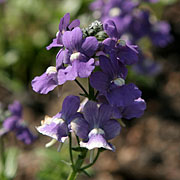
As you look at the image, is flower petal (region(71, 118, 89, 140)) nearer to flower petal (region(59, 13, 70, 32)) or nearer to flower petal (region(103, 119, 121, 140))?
flower petal (region(103, 119, 121, 140))

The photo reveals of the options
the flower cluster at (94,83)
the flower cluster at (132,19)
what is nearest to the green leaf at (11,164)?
the flower cluster at (94,83)

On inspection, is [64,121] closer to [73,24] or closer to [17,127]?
[73,24]

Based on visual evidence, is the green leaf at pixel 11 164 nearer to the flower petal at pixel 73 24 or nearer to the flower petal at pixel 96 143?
the flower petal at pixel 96 143

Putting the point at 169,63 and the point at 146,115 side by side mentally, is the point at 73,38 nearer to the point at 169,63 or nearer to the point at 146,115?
the point at 146,115

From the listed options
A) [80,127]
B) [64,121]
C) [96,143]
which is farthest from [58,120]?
[96,143]

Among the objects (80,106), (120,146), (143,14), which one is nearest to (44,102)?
(120,146)

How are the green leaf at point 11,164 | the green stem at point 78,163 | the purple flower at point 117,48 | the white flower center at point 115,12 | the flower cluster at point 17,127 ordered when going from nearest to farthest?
the purple flower at point 117,48
the green stem at point 78,163
the flower cluster at point 17,127
the green leaf at point 11,164
the white flower center at point 115,12

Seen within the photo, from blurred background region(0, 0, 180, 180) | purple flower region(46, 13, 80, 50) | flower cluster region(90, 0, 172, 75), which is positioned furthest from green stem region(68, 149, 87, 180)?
flower cluster region(90, 0, 172, 75)
